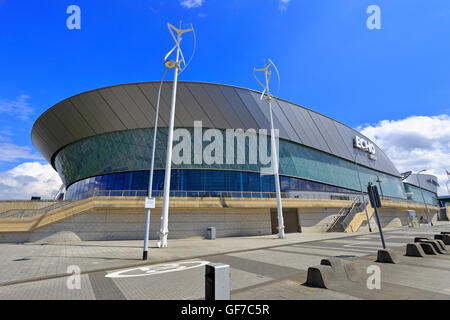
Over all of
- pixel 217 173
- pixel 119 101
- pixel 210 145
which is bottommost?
pixel 217 173

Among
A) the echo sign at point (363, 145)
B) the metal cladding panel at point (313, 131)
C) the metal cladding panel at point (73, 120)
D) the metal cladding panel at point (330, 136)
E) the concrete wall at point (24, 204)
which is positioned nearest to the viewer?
the concrete wall at point (24, 204)

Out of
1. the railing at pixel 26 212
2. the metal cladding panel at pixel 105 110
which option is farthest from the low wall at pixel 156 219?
the metal cladding panel at pixel 105 110

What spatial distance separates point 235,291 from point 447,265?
28.1 feet

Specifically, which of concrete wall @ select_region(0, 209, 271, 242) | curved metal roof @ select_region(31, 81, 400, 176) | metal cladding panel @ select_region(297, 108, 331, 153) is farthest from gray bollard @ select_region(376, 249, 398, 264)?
metal cladding panel @ select_region(297, 108, 331, 153)

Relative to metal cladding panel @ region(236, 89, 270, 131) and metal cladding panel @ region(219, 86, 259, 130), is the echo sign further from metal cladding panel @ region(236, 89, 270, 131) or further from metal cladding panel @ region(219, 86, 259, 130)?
metal cladding panel @ region(219, 86, 259, 130)

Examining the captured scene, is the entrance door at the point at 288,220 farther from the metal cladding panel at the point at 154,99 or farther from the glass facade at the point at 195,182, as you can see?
the metal cladding panel at the point at 154,99

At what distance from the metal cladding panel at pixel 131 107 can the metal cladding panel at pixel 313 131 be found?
1062 inches

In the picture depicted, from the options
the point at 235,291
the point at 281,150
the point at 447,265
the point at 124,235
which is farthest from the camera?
the point at 281,150

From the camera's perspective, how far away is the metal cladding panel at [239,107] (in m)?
32.4

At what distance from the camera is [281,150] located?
115ft

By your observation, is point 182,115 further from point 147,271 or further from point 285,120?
point 147,271

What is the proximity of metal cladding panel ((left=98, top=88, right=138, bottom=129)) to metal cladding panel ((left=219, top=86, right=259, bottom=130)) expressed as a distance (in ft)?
45.7
